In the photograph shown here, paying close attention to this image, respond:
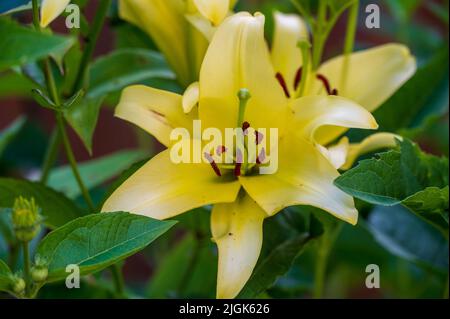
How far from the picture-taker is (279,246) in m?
0.65

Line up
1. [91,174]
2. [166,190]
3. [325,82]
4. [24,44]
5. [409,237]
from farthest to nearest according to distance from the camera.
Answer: [91,174] < [409,237] < [325,82] < [166,190] < [24,44]

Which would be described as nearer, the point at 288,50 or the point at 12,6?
the point at 12,6

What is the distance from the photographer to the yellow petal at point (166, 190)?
22.2 inches

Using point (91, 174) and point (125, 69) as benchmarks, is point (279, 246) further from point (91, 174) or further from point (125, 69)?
point (91, 174)

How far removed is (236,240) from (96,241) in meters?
0.09

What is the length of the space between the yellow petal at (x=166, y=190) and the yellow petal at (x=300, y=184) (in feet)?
0.07

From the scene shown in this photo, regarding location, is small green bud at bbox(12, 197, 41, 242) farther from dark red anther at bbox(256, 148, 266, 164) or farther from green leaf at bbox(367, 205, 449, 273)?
green leaf at bbox(367, 205, 449, 273)

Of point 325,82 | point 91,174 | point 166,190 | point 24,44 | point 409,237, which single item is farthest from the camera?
point 91,174

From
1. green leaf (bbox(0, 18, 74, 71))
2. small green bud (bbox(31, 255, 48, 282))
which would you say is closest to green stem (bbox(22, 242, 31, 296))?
small green bud (bbox(31, 255, 48, 282))

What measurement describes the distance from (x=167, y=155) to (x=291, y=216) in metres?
0.15

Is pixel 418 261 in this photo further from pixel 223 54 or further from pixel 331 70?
pixel 223 54

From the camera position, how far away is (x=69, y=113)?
2.21 ft

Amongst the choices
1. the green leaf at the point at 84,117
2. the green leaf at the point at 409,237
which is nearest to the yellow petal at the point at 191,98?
the green leaf at the point at 84,117

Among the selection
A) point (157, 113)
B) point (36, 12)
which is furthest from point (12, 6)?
point (157, 113)
